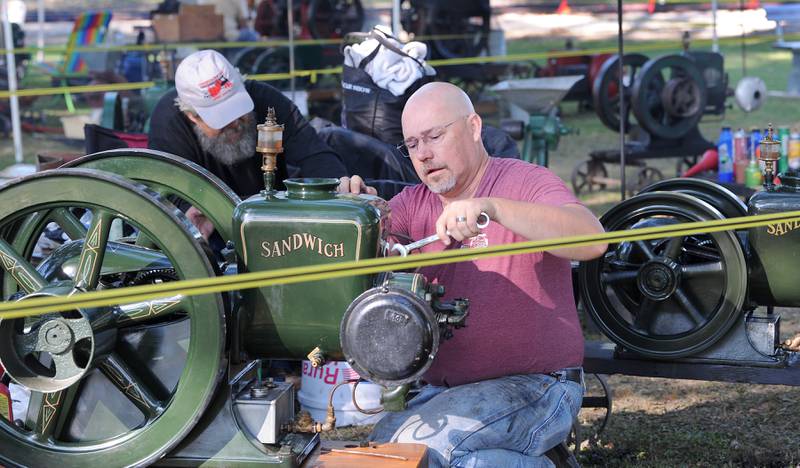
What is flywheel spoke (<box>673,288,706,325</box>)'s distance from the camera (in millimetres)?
3583

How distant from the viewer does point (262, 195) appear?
2436 millimetres

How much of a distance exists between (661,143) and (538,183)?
5.63 metres

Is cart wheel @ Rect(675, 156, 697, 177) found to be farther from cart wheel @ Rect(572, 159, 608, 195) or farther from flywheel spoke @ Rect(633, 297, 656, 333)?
flywheel spoke @ Rect(633, 297, 656, 333)

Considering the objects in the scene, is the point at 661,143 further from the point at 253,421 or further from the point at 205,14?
the point at 253,421

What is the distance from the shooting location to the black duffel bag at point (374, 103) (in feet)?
15.9

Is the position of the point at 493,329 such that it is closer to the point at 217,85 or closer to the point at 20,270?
the point at 20,270

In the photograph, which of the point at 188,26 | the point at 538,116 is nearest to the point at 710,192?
the point at 538,116

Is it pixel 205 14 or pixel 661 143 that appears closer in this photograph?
pixel 661 143

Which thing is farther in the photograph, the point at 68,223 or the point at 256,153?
the point at 256,153

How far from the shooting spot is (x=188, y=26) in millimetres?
11055

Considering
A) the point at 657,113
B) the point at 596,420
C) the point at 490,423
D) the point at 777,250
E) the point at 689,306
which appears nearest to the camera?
the point at 490,423

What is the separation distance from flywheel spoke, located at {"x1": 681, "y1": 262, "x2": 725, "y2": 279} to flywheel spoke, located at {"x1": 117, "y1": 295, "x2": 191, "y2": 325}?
5.96 ft

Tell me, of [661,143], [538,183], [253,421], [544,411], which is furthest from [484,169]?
[661,143]

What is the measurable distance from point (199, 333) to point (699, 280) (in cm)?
187
